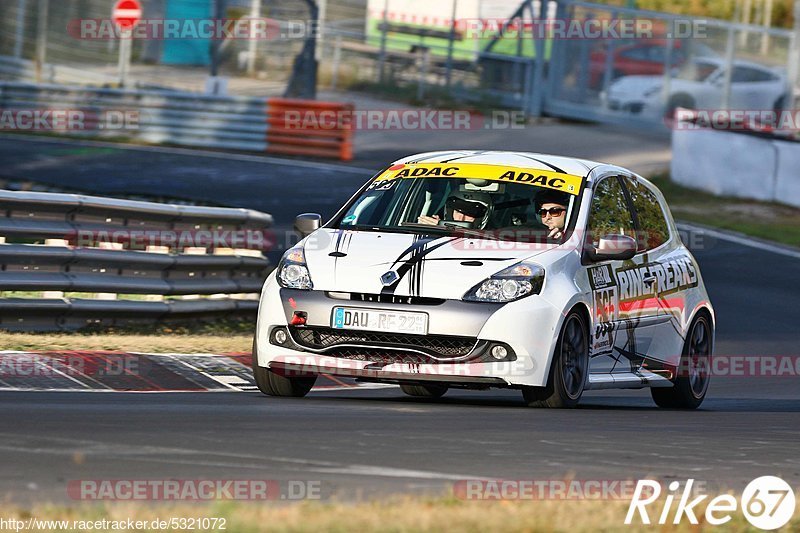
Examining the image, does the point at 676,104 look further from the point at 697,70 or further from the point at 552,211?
the point at 552,211

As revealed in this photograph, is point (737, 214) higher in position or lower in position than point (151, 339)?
lower

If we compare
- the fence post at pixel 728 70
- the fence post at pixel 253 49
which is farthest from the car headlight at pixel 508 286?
the fence post at pixel 253 49

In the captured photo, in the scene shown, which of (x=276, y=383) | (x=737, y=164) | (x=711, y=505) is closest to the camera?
(x=711, y=505)

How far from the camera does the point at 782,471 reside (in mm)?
6867

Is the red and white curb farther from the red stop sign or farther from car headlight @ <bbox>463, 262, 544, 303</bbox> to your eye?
the red stop sign

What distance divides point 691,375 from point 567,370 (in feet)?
6.91

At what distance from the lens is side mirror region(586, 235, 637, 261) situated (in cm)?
922

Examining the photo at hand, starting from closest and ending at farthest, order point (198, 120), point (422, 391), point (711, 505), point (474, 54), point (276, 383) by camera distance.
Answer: point (711, 505)
point (276, 383)
point (422, 391)
point (198, 120)
point (474, 54)

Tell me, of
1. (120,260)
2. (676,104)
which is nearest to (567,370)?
(120,260)

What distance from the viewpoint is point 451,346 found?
8.52 metres

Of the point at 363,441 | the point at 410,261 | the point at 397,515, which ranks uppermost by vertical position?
the point at 410,261

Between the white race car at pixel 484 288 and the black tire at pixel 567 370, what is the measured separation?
11mm

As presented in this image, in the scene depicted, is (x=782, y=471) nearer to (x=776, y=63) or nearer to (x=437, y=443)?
(x=437, y=443)

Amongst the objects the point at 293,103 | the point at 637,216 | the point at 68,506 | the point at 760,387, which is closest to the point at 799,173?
the point at 293,103
